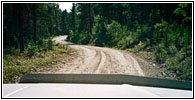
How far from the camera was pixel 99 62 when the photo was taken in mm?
4371

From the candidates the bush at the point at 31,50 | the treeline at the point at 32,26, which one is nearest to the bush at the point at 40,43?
the treeline at the point at 32,26

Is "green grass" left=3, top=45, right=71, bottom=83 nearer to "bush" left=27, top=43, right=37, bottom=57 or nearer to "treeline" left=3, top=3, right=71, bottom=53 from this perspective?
"bush" left=27, top=43, right=37, bottom=57

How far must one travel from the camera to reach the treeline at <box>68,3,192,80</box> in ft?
13.2

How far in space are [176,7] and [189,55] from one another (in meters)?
1.27

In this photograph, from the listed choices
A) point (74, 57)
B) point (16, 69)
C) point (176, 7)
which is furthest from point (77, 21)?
point (176, 7)

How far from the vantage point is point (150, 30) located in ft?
15.1

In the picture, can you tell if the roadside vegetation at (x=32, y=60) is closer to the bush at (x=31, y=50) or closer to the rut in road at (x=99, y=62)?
the bush at (x=31, y=50)

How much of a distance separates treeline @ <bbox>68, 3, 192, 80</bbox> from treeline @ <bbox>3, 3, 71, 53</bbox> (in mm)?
345

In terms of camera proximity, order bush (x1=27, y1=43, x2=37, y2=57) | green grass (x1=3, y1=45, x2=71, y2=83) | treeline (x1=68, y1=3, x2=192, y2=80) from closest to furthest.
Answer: green grass (x1=3, y1=45, x2=71, y2=83), treeline (x1=68, y1=3, x2=192, y2=80), bush (x1=27, y1=43, x2=37, y2=57)

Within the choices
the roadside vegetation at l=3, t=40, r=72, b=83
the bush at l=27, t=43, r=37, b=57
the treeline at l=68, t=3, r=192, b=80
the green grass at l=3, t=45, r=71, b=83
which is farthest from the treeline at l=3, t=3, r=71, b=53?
the treeline at l=68, t=3, r=192, b=80

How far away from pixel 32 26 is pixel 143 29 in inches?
112

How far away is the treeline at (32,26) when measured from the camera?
3973 mm

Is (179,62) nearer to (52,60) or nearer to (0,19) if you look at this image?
(52,60)

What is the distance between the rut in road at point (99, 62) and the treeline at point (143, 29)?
0.71 ft
